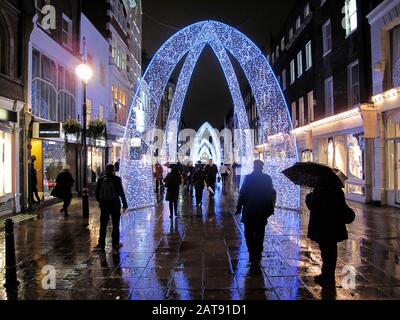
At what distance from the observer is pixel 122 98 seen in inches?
1378

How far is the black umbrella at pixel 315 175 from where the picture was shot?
6.15 metres

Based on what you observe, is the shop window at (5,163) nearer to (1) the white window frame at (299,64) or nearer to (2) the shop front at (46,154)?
(2) the shop front at (46,154)

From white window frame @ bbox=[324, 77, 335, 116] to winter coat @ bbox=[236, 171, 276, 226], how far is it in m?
15.3

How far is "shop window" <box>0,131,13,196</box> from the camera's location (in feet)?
48.4

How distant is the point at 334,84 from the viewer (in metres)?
20.9

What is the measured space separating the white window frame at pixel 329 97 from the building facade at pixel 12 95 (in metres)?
14.6

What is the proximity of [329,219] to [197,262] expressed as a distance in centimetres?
262

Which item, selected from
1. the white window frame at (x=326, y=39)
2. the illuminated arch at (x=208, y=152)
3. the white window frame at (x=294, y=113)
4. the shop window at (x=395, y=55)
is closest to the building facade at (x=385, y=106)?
the shop window at (x=395, y=55)

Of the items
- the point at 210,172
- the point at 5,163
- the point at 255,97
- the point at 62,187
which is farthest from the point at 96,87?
the point at 255,97

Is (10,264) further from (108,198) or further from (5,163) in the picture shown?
(5,163)

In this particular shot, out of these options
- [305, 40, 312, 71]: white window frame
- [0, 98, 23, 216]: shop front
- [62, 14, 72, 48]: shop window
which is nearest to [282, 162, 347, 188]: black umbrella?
[0, 98, 23, 216]: shop front

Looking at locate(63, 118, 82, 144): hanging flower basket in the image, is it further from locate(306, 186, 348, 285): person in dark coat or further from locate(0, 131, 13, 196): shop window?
locate(306, 186, 348, 285): person in dark coat
